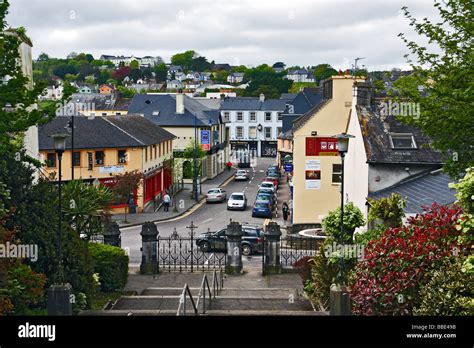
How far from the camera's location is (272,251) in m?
23.1

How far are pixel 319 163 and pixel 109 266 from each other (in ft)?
53.0

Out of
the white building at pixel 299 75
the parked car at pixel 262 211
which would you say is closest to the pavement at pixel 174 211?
the parked car at pixel 262 211

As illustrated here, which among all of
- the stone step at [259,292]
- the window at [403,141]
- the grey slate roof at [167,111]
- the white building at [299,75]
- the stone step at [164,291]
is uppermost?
the white building at [299,75]

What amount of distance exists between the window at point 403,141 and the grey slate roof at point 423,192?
50.3 inches

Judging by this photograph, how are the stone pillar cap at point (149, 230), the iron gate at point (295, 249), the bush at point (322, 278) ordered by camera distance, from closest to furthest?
1. the bush at point (322, 278)
2. the stone pillar cap at point (149, 230)
3. the iron gate at point (295, 249)

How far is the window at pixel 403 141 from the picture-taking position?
23.8 metres

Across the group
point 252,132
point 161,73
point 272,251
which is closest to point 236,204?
point 272,251

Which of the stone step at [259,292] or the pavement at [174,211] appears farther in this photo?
the pavement at [174,211]

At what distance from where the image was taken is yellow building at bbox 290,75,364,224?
105 feet

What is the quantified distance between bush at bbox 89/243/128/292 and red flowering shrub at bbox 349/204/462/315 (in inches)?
338

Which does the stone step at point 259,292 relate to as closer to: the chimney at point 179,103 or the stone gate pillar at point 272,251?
the stone gate pillar at point 272,251

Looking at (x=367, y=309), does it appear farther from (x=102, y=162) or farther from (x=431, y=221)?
(x=102, y=162)

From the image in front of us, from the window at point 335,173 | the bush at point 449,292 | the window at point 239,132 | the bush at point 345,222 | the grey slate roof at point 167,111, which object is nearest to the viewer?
the bush at point 449,292

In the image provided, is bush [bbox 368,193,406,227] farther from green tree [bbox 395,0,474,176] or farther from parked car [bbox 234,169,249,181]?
parked car [bbox 234,169,249,181]
